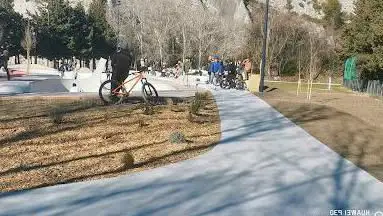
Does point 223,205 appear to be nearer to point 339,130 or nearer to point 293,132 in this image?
point 293,132

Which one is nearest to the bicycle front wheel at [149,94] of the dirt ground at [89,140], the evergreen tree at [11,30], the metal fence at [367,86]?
the dirt ground at [89,140]

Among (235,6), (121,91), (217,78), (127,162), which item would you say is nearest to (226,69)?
(217,78)

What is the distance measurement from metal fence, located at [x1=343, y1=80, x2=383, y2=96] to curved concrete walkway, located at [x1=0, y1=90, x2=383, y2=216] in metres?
28.7

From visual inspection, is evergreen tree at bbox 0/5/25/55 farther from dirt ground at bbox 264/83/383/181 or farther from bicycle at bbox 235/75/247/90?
dirt ground at bbox 264/83/383/181

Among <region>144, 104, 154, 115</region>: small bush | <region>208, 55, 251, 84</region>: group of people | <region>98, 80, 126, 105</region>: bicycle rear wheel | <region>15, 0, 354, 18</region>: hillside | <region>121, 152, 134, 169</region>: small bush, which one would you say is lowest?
<region>121, 152, 134, 169</region>: small bush

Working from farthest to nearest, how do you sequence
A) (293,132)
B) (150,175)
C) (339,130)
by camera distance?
1. (339,130)
2. (293,132)
3. (150,175)

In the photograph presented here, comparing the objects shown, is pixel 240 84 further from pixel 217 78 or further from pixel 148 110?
pixel 148 110

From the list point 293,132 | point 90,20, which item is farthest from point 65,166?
point 90,20

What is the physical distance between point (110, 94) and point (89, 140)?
499 centimetres

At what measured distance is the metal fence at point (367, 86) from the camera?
3578cm

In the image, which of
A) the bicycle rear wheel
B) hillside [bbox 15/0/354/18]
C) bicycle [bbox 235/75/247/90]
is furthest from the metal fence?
hillside [bbox 15/0/354/18]

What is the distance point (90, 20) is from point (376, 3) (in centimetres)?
4826

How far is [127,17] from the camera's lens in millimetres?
79312

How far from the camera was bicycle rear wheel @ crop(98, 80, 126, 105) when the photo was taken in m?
14.6
